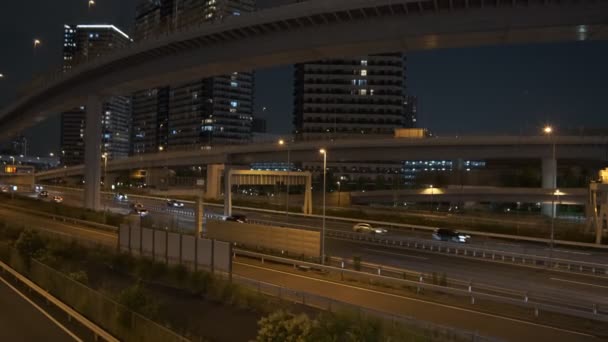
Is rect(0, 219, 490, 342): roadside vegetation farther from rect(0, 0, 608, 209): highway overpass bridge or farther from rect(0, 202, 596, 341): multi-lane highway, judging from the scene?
rect(0, 0, 608, 209): highway overpass bridge

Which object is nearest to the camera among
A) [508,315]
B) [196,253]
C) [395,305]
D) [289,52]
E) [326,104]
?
[508,315]

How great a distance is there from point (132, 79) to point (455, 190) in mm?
51201

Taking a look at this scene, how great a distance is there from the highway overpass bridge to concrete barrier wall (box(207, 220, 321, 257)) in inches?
357

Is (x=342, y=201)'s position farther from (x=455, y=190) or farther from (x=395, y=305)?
(x=395, y=305)

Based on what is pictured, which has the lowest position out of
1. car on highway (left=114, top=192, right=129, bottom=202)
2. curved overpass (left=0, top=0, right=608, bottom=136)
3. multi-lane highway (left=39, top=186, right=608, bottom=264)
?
multi-lane highway (left=39, top=186, right=608, bottom=264)

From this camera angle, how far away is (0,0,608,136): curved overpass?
17.4m

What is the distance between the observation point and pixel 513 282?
78.5 ft

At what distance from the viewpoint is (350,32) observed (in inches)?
806

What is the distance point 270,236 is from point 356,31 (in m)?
13.6

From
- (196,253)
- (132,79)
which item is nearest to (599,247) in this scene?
(196,253)

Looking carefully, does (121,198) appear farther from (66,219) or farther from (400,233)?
(400,233)

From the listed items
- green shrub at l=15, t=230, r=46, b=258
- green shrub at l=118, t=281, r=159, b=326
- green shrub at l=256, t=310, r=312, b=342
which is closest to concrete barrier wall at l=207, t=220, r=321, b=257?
green shrub at l=15, t=230, r=46, b=258

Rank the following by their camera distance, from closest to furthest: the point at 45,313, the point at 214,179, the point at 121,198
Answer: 1. the point at 45,313
2. the point at 121,198
3. the point at 214,179

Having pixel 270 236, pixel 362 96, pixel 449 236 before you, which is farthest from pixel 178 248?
pixel 362 96
